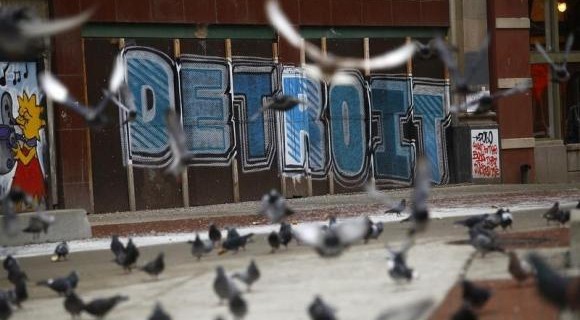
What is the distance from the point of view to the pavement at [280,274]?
34.2 feet

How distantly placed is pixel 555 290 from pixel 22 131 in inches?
694

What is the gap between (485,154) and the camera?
29406 millimetres

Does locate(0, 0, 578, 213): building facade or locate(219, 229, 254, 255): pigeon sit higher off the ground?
locate(0, 0, 578, 213): building facade

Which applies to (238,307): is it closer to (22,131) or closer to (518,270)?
(518,270)

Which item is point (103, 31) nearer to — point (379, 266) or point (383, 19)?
point (383, 19)

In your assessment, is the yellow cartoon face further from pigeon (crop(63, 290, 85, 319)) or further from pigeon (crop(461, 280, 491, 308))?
pigeon (crop(461, 280, 491, 308))

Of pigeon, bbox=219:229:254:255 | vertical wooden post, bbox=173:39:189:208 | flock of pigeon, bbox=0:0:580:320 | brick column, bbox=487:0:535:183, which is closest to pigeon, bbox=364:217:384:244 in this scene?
flock of pigeon, bbox=0:0:580:320

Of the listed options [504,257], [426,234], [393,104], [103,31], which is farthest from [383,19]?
[504,257]

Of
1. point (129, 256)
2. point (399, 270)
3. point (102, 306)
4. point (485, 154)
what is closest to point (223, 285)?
point (102, 306)

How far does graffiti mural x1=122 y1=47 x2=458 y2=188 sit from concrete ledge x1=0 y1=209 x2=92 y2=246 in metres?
5.98

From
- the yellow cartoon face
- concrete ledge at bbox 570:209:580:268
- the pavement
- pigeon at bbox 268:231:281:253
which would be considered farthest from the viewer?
the yellow cartoon face

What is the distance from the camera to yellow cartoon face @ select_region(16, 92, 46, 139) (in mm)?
23141

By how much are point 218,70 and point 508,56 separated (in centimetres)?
788

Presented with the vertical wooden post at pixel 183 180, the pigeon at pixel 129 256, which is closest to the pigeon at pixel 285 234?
the pigeon at pixel 129 256
